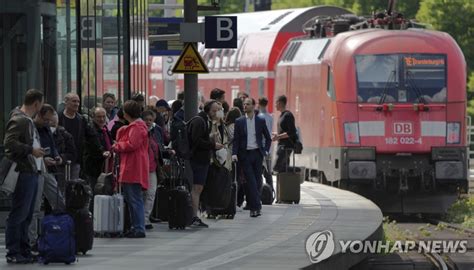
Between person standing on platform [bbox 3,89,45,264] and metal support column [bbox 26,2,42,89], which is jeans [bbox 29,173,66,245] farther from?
metal support column [bbox 26,2,42,89]

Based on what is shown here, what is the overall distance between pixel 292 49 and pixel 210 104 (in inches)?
672

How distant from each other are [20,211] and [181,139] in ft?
18.0

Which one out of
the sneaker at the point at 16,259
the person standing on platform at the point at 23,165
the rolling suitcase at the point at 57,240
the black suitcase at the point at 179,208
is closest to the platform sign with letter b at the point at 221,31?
the black suitcase at the point at 179,208

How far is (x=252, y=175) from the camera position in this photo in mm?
25000

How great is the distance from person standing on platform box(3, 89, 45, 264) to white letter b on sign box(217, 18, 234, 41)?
21.6 ft

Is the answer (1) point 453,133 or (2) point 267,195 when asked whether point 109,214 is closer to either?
(2) point 267,195

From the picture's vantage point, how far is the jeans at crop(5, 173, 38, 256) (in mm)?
17312

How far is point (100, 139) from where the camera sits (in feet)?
71.1

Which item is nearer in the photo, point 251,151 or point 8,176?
point 8,176

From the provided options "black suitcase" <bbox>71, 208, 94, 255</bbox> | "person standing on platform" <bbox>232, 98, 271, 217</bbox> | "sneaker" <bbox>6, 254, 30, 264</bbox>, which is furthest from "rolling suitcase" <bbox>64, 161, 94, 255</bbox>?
"person standing on platform" <bbox>232, 98, 271, 217</bbox>

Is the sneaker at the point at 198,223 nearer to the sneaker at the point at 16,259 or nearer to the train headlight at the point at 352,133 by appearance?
the sneaker at the point at 16,259

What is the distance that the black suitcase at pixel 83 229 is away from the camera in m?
18.1

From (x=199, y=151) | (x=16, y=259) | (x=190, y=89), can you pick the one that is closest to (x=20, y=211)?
(x=16, y=259)

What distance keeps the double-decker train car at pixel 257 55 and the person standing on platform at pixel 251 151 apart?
17.8m
